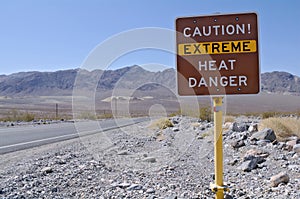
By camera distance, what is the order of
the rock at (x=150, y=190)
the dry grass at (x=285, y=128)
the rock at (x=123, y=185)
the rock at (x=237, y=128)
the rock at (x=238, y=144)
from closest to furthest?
the rock at (x=150, y=190) → the rock at (x=123, y=185) → the rock at (x=238, y=144) → the dry grass at (x=285, y=128) → the rock at (x=237, y=128)

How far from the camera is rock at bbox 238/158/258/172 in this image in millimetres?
6633

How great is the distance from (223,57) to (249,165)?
3.96 metres

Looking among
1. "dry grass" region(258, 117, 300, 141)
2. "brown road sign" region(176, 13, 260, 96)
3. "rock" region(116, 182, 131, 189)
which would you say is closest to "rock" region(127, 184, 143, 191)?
"rock" region(116, 182, 131, 189)

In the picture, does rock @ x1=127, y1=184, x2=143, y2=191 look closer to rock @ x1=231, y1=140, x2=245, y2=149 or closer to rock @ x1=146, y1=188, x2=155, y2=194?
rock @ x1=146, y1=188, x2=155, y2=194

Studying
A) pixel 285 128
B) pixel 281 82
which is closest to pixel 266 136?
pixel 285 128

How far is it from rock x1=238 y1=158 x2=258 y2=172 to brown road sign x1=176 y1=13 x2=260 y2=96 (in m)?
3.67

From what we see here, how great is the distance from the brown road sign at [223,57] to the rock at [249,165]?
3.67 m

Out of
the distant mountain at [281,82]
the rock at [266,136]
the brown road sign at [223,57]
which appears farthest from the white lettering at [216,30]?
the distant mountain at [281,82]

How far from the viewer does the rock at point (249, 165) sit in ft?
21.8

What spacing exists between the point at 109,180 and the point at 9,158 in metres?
4.38

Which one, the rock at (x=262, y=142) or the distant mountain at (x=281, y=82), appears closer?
the rock at (x=262, y=142)

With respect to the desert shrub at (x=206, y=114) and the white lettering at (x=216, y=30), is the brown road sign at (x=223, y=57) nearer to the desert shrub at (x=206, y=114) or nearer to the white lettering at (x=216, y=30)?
the white lettering at (x=216, y=30)

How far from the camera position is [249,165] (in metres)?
6.70

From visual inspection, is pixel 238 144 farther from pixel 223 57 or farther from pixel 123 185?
pixel 223 57
